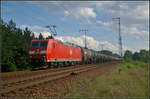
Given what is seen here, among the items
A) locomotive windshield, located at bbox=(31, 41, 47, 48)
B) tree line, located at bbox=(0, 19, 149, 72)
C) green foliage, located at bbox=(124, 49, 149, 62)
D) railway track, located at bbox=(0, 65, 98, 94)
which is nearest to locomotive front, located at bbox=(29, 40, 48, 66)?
locomotive windshield, located at bbox=(31, 41, 47, 48)

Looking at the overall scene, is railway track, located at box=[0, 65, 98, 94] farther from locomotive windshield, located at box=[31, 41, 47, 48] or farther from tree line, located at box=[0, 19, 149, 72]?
tree line, located at box=[0, 19, 149, 72]

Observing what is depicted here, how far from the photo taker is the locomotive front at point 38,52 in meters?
21.7

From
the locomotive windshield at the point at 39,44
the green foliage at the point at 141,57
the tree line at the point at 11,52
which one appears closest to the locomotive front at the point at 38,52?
the locomotive windshield at the point at 39,44

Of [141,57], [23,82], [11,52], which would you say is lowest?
[141,57]

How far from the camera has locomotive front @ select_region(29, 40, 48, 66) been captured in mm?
21719

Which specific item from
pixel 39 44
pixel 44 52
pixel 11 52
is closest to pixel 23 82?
pixel 44 52

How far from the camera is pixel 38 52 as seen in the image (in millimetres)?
22094

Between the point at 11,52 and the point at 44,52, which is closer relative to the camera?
the point at 44,52

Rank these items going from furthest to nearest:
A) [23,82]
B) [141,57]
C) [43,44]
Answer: [141,57] < [43,44] < [23,82]

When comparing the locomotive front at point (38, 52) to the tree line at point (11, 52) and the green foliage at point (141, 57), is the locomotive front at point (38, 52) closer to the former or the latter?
the tree line at point (11, 52)

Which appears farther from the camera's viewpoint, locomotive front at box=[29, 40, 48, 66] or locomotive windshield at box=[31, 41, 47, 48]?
locomotive windshield at box=[31, 41, 47, 48]

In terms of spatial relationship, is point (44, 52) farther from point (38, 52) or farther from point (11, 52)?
point (11, 52)

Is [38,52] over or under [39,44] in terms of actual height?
under

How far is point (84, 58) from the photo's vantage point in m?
42.5
